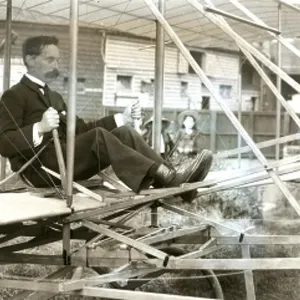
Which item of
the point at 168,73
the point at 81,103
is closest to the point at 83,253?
the point at 81,103

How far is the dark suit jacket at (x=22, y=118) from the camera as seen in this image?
3.31 m

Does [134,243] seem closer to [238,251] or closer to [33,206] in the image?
[33,206]

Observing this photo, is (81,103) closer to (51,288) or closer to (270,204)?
(51,288)

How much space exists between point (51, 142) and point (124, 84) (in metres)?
1.37

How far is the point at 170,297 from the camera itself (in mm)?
2602

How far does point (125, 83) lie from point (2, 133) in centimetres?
162

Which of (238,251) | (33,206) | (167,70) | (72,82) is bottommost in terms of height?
(238,251)

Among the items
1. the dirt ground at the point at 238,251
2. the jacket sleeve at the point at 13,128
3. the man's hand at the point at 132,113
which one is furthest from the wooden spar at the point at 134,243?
the man's hand at the point at 132,113

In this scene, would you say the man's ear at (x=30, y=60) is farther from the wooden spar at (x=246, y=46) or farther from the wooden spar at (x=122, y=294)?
the wooden spar at (x=122, y=294)

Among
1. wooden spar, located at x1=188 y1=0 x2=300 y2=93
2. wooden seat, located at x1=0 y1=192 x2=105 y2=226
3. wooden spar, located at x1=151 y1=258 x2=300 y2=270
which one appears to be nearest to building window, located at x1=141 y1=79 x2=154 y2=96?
wooden seat, located at x1=0 y1=192 x2=105 y2=226

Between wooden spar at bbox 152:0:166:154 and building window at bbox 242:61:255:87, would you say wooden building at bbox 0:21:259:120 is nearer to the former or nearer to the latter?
wooden spar at bbox 152:0:166:154

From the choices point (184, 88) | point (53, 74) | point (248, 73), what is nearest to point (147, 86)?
point (184, 88)

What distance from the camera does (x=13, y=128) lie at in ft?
11.0

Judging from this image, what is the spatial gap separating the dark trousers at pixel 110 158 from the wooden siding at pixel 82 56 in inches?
16.0
